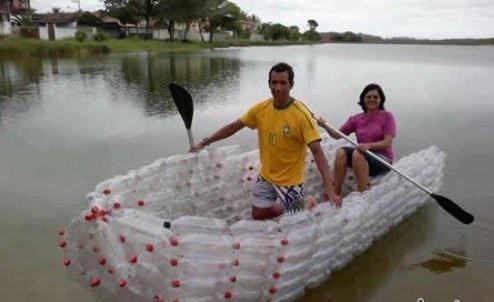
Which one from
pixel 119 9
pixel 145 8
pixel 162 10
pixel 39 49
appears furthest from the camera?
pixel 145 8

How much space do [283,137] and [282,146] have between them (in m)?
0.09

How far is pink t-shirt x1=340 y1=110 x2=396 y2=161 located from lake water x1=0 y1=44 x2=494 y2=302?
114 cm

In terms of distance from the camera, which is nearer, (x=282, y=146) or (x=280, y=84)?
(x=280, y=84)

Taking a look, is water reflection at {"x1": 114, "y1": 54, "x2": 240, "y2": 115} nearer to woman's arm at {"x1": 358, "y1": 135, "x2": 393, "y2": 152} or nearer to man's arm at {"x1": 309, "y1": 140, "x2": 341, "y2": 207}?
woman's arm at {"x1": 358, "y1": 135, "x2": 393, "y2": 152}

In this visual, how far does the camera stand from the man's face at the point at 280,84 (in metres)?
4.15

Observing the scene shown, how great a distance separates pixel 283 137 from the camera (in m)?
4.33

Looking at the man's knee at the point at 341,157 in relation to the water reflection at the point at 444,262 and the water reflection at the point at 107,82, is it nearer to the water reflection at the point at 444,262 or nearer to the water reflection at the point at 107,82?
the water reflection at the point at 444,262

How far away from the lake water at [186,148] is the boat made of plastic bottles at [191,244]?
569mm

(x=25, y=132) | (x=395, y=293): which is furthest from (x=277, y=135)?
(x=25, y=132)

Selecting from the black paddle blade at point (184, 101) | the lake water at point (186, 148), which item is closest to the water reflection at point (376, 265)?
the lake water at point (186, 148)

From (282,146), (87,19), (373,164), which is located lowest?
(373,164)

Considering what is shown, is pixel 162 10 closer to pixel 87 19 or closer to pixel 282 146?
pixel 87 19

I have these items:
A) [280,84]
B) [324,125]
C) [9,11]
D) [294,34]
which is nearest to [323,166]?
[280,84]

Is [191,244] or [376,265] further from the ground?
[191,244]
